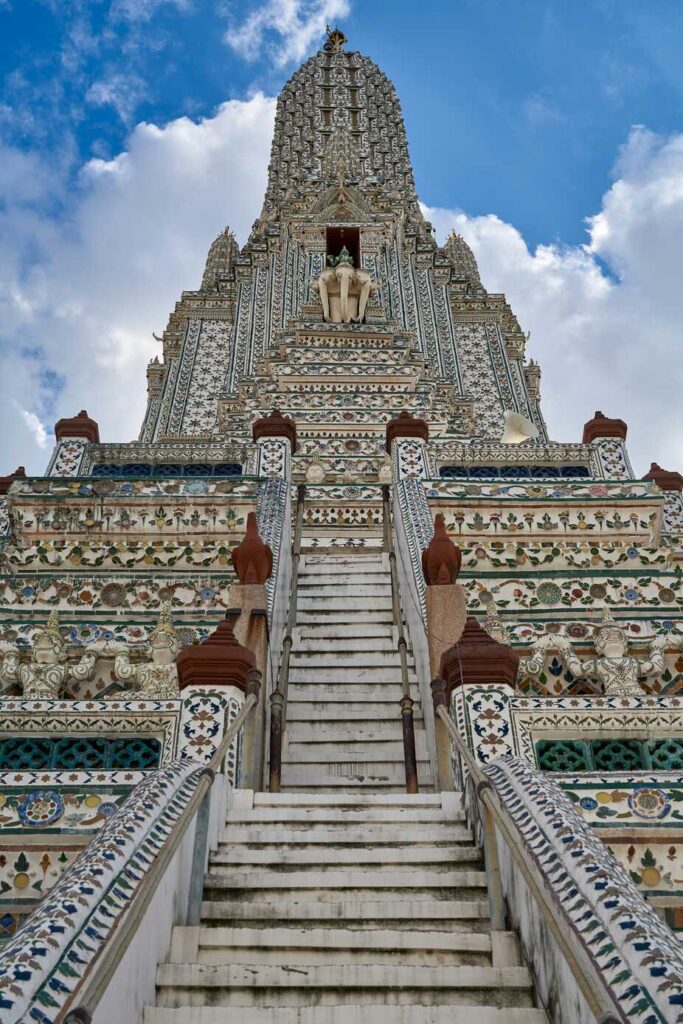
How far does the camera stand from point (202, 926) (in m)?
4.07

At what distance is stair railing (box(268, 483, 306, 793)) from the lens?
6.42 metres

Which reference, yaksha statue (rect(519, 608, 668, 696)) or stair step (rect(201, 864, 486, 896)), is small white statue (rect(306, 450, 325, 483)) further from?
stair step (rect(201, 864, 486, 896))

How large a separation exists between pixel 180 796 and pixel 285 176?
2667 cm

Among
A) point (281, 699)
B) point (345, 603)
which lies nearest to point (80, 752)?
point (281, 699)

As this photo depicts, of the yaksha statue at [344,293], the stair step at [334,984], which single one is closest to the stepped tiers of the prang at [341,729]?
the stair step at [334,984]

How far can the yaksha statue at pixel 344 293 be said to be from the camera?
20.2 meters

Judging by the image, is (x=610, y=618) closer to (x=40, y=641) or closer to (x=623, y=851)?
(x=623, y=851)

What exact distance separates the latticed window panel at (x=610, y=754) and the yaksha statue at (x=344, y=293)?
15.5 metres

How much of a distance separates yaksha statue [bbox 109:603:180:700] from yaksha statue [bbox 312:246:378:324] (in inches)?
535

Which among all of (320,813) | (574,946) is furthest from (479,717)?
(574,946)

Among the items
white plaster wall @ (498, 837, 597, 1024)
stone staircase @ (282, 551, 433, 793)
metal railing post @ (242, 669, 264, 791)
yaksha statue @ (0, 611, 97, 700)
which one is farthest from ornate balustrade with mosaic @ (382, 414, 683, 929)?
yaksha statue @ (0, 611, 97, 700)

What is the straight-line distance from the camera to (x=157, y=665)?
24.0 ft

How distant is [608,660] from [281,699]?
8.26 ft

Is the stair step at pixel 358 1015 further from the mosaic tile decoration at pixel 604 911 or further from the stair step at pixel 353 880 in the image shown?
the stair step at pixel 353 880
